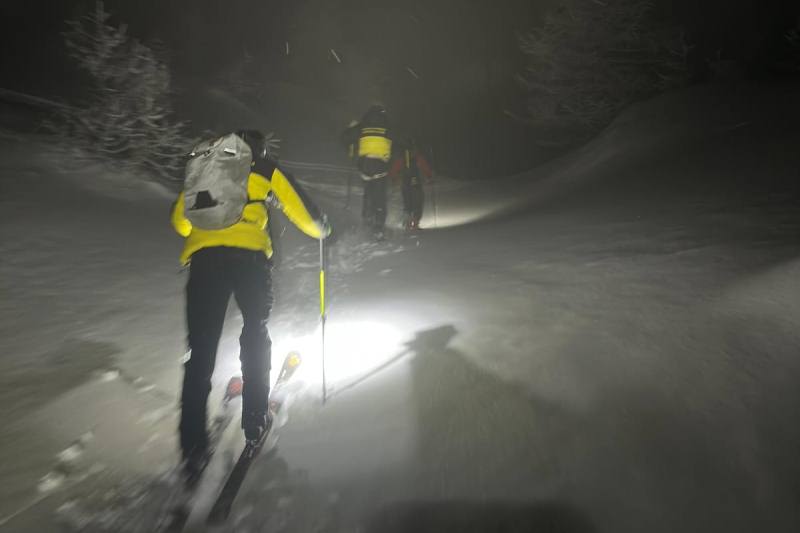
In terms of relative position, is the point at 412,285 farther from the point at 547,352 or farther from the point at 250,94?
the point at 250,94

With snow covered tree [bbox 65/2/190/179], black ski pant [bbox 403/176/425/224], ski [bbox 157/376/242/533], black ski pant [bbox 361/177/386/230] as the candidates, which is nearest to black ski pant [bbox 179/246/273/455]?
ski [bbox 157/376/242/533]

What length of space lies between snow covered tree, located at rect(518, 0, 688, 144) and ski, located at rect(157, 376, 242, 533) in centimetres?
1645

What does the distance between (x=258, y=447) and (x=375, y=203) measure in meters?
6.02

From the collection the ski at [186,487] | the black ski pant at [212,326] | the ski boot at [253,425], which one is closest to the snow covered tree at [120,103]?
the black ski pant at [212,326]

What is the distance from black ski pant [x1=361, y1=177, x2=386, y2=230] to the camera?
7.83 meters

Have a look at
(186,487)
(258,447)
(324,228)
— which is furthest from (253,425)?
(324,228)

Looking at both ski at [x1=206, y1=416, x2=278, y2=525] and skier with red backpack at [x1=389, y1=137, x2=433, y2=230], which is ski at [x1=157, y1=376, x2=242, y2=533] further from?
skier with red backpack at [x1=389, y1=137, x2=433, y2=230]

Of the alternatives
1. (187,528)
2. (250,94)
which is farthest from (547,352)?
(250,94)

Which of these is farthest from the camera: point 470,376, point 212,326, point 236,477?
point 470,376

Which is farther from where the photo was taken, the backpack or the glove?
the glove

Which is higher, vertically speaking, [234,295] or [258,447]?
[234,295]

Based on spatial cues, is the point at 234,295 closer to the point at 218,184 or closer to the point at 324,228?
the point at 218,184

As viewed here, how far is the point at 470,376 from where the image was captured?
2.87 metres

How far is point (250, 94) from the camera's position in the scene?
22.5 metres
